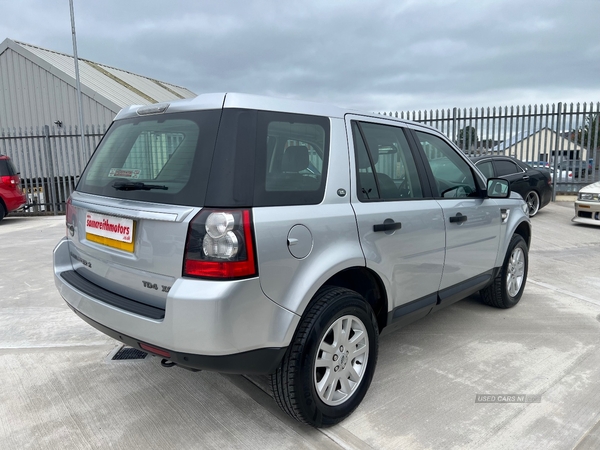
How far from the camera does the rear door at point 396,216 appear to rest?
264cm

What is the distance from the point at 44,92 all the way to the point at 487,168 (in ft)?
55.6

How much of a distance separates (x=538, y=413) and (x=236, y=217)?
6.85 ft

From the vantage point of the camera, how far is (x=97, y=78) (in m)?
19.6

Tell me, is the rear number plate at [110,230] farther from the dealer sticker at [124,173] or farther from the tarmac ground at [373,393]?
the tarmac ground at [373,393]

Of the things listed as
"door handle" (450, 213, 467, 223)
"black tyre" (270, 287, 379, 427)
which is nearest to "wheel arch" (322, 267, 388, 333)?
"black tyre" (270, 287, 379, 427)

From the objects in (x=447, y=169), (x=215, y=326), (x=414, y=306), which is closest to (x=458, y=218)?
(x=447, y=169)

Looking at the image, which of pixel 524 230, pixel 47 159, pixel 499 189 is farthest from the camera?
pixel 47 159

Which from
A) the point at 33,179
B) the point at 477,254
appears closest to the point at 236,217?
the point at 477,254

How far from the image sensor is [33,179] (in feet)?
43.2

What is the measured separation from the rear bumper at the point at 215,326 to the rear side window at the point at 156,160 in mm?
444

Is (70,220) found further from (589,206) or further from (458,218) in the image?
(589,206)

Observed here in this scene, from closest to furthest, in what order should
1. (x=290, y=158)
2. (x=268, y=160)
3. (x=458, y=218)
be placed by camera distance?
(x=268, y=160) < (x=290, y=158) < (x=458, y=218)

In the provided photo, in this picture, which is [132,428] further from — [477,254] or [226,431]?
[477,254]

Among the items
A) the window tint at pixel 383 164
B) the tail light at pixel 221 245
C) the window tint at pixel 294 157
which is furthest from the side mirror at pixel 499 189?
the tail light at pixel 221 245
